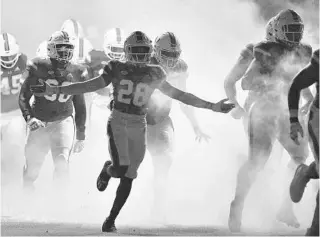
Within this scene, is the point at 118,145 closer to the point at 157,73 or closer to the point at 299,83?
the point at 157,73

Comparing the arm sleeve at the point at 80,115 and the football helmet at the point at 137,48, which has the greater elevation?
the football helmet at the point at 137,48

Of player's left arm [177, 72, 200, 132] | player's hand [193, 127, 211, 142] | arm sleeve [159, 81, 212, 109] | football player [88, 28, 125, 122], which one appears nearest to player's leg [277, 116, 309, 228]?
arm sleeve [159, 81, 212, 109]

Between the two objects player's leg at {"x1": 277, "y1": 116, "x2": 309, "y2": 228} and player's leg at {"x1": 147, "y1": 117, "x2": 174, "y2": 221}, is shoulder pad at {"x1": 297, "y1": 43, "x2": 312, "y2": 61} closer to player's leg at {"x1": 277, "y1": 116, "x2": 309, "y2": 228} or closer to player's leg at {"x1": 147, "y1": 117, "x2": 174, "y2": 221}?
player's leg at {"x1": 277, "y1": 116, "x2": 309, "y2": 228}

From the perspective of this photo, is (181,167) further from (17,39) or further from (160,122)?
(17,39)

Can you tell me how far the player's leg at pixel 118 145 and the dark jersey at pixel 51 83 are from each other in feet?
2.71

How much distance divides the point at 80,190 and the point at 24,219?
19.9 inches

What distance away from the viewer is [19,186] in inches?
292

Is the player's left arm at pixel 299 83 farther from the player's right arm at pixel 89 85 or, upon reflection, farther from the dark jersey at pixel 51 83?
the dark jersey at pixel 51 83

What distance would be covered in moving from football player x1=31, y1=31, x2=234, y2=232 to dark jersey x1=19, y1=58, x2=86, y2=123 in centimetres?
69

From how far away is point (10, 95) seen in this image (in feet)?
25.1

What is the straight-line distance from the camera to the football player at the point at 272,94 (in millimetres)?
6094

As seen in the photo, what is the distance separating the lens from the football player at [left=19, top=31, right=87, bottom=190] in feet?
21.1

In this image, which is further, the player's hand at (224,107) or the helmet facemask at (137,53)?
the helmet facemask at (137,53)

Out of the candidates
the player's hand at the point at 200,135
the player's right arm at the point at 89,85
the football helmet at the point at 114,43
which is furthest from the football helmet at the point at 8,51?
the player's right arm at the point at 89,85
